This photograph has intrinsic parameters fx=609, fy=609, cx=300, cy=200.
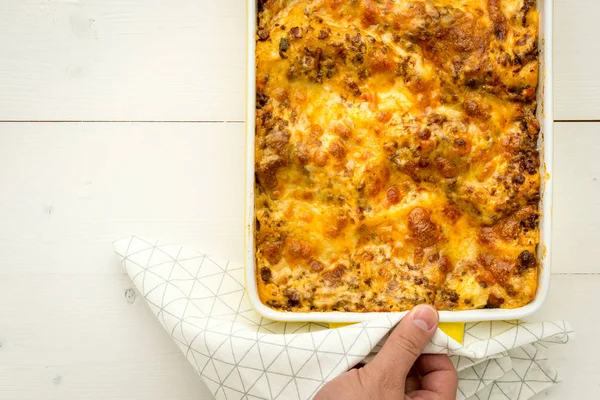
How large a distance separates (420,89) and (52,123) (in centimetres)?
106

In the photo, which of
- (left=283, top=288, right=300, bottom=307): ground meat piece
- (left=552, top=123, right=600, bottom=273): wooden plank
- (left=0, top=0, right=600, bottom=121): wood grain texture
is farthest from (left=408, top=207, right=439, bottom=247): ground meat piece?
(left=0, top=0, right=600, bottom=121): wood grain texture

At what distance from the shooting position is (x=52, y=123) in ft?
5.86

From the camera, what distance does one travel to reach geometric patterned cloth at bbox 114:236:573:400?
151cm

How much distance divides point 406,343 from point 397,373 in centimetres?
8

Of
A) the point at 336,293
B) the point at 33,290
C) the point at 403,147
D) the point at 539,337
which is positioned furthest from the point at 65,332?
the point at 539,337

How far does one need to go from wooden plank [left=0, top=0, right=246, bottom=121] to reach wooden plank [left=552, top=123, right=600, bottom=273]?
3.04ft

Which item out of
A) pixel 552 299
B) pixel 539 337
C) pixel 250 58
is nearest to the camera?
pixel 250 58

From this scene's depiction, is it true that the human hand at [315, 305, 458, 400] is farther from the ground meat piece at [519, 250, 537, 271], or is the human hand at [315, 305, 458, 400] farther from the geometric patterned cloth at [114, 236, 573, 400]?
the ground meat piece at [519, 250, 537, 271]

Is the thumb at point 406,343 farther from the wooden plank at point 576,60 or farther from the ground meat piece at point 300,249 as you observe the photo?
the wooden plank at point 576,60

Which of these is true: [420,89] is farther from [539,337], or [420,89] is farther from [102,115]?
[102,115]

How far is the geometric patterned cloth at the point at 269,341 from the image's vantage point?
4.97 ft

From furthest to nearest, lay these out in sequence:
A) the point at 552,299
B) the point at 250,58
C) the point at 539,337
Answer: the point at 552,299, the point at 539,337, the point at 250,58

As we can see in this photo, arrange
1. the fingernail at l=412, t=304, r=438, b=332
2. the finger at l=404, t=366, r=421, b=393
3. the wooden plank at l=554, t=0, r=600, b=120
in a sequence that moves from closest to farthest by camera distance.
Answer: the fingernail at l=412, t=304, r=438, b=332
the finger at l=404, t=366, r=421, b=393
the wooden plank at l=554, t=0, r=600, b=120

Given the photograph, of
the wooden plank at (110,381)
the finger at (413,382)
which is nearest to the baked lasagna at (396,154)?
the finger at (413,382)
